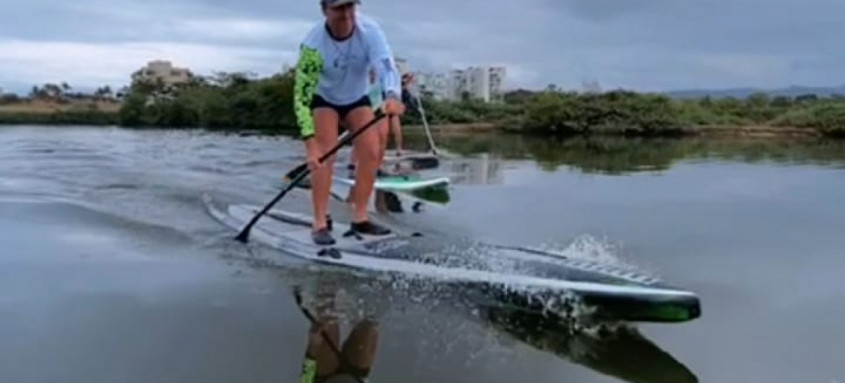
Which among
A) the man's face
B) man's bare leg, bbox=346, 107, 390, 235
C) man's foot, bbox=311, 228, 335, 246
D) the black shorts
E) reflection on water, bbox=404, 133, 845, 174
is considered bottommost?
reflection on water, bbox=404, 133, 845, 174

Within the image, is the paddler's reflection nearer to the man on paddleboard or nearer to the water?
the water

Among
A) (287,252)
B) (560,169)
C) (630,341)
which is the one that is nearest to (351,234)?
(287,252)

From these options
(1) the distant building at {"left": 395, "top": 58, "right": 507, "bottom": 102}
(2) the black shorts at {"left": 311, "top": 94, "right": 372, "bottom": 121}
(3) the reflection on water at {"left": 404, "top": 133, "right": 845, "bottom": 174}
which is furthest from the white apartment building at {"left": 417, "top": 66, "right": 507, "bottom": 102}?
(2) the black shorts at {"left": 311, "top": 94, "right": 372, "bottom": 121}

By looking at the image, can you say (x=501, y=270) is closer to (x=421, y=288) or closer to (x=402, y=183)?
(x=421, y=288)

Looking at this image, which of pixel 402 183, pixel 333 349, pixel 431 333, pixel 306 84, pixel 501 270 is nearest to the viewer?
pixel 333 349

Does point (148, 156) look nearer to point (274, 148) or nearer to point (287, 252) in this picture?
point (274, 148)

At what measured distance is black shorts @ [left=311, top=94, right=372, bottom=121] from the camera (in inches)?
229

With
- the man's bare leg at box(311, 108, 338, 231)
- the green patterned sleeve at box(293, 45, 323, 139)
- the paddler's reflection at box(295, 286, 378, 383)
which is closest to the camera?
the paddler's reflection at box(295, 286, 378, 383)

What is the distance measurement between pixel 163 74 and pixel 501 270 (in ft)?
109

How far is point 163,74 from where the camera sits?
35.9 metres

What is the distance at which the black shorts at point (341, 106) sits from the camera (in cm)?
582

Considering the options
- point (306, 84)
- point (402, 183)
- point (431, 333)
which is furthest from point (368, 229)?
point (402, 183)

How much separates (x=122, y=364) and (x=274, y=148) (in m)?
13.6

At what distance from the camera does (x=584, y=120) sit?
85.9ft
